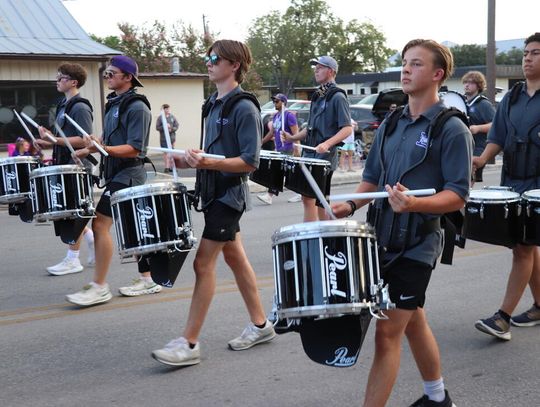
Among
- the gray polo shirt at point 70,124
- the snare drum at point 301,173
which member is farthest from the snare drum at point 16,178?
the snare drum at point 301,173

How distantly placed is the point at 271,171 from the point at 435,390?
344cm

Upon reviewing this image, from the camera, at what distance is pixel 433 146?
3545 mm

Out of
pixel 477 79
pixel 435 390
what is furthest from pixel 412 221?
pixel 477 79

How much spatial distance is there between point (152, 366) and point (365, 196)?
7.10 feet

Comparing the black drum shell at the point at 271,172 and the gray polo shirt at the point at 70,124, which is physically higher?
the gray polo shirt at the point at 70,124

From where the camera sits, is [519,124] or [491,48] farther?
[491,48]

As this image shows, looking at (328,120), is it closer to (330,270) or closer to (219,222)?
(219,222)

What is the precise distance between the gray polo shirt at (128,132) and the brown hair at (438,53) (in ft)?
Result: 8.97

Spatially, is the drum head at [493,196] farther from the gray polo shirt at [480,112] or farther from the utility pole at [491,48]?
the utility pole at [491,48]

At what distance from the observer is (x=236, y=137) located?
15.8 ft

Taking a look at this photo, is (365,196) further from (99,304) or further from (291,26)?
(291,26)

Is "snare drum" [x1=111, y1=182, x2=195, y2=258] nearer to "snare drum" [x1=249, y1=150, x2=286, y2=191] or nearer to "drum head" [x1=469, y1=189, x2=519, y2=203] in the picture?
"drum head" [x1=469, y1=189, x2=519, y2=203]

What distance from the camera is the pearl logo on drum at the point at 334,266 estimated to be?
3284 millimetres

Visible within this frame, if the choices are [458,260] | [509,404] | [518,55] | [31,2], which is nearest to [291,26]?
[518,55]
